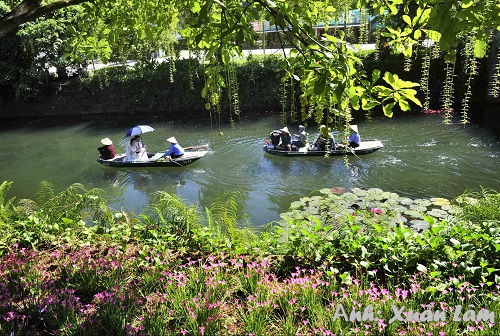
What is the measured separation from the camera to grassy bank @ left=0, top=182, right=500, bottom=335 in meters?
2.70

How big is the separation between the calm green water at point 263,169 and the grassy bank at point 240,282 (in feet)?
13.8

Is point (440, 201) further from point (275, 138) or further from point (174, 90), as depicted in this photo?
point (174, 90)

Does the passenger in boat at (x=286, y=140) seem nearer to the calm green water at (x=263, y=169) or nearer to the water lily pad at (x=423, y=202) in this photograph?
the calm green water at (x=263, y=169)

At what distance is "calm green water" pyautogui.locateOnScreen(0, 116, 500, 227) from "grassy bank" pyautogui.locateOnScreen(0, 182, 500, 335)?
4194 mm

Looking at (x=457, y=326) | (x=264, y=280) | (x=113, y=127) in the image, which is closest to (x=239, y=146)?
(x=113, y=127)

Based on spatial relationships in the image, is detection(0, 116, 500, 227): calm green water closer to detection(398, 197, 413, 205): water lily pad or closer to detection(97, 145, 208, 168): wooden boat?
detection(97, 145, 208, 168): wooden boat

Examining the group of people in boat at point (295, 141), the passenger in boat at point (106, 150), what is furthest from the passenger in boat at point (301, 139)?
the passenger in boat at point (106, 150)

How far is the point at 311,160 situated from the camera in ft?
37.0

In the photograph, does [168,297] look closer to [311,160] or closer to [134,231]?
[134,231]

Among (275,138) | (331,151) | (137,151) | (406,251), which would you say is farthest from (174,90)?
(406,251)

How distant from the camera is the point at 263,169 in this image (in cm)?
1109

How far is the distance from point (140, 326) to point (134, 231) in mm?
1724

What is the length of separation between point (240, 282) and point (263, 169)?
7934 mm

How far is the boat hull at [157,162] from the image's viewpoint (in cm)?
1154
